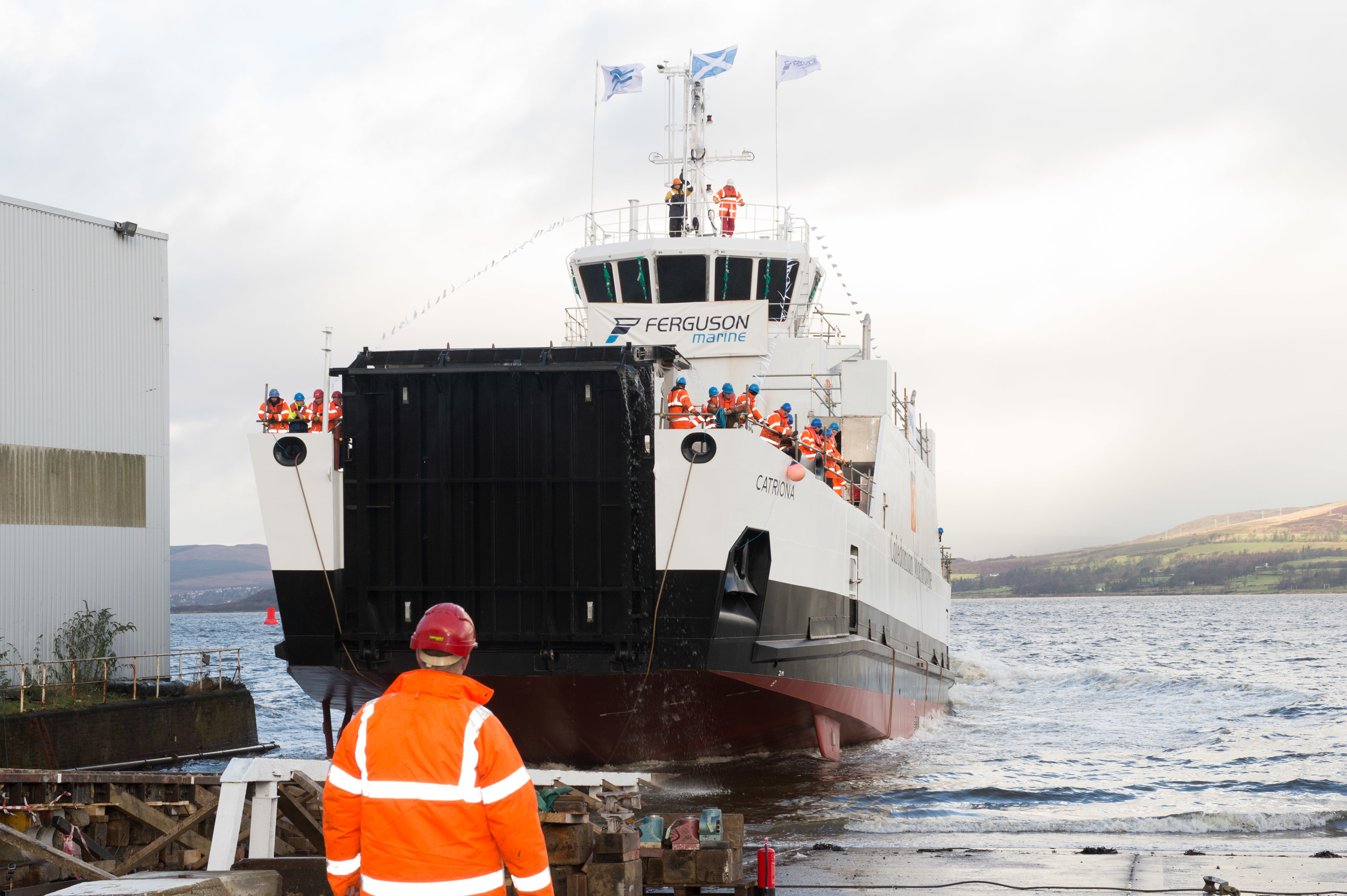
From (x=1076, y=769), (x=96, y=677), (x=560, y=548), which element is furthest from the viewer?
(x=96, y=677)

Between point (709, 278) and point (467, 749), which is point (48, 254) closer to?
point (709, 278)

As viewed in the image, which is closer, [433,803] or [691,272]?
[433,803]

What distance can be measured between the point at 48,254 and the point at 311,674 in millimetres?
11221

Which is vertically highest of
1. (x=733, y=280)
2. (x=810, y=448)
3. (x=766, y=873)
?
(x=733, y=280)

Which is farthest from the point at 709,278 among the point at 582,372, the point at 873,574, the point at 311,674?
the point at 311,674

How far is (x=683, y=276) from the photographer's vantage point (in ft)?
53.8

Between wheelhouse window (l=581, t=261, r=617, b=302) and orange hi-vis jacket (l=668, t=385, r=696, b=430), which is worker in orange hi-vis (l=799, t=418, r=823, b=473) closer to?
orange hi-vis jacket (l=668, t=385, r=696, b=430)

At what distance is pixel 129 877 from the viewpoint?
195 inches

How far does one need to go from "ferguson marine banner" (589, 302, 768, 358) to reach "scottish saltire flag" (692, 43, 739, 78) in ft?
13.1

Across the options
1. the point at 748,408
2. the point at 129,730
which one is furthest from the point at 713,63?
the point at 129,730

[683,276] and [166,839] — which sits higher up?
[683,276]

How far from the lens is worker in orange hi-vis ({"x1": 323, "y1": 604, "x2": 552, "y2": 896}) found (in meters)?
3.41

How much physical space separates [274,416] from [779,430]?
534 cm

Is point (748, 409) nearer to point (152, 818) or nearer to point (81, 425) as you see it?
point (152, 818)
